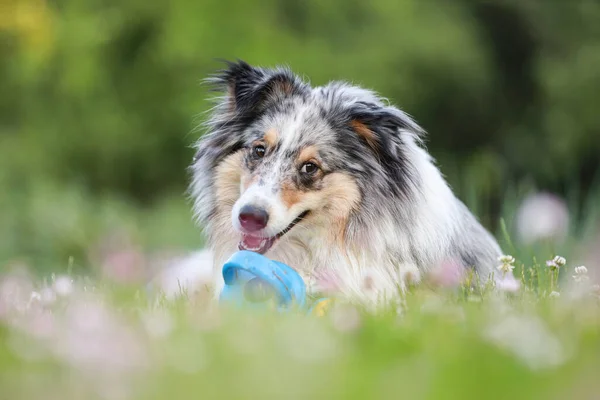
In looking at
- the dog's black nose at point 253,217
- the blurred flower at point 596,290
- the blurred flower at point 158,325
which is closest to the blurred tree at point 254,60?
the dog's black nose at point 253,217

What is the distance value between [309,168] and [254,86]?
577 mm

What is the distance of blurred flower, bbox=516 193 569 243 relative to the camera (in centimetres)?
490

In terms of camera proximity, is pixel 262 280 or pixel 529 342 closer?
pixel 529 342

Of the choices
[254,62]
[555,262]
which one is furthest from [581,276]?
[254,62]

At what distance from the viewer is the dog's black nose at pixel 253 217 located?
12.7 ft

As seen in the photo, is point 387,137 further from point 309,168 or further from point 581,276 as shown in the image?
point 581,276

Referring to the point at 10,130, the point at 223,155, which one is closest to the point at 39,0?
the point at 10,130

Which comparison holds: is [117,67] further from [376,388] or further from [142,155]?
[376,388]

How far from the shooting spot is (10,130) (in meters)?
12.6

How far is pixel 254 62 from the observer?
35.2 ft

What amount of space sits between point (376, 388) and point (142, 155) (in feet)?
35.2

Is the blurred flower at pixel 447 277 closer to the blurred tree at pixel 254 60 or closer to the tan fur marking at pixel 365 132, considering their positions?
the tan fur marking at pixel 365 132

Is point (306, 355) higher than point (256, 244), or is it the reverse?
point (256, 244)

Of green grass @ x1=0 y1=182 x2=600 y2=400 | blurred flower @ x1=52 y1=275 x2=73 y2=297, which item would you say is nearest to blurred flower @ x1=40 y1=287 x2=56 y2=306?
blurred flower @ x1=52 y1=275 x2=73 y2=297
